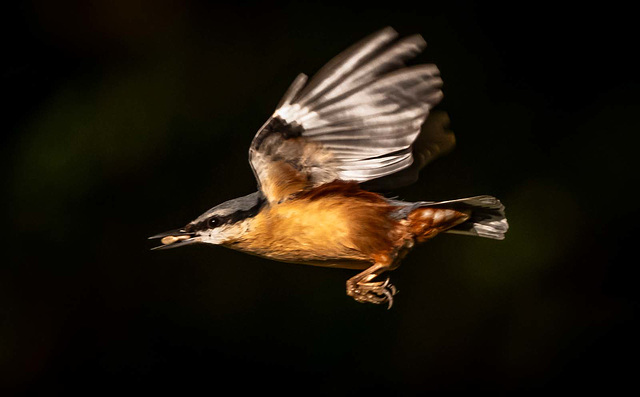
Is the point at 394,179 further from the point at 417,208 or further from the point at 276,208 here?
the point at 276,208

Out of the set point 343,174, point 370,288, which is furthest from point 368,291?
point 343,174

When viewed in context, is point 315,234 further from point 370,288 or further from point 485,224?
point 485,224

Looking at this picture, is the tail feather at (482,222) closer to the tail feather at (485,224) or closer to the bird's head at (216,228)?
the tail feather at (485,224)

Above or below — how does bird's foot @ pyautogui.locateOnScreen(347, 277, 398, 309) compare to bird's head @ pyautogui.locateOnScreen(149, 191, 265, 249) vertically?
below

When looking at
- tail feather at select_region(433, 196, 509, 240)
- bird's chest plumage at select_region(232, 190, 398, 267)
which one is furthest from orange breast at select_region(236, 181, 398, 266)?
tail feather at select_region(433, 196, 509, 240)

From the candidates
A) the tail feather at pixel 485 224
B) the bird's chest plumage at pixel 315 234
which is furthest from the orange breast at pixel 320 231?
the tail feather at pixel 485 224

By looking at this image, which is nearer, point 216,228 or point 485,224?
point 216,228

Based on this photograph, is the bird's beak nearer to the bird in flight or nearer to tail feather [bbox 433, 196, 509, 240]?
the bird in flight

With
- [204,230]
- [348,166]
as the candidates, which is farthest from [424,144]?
[204,230]
